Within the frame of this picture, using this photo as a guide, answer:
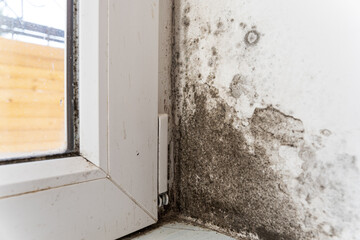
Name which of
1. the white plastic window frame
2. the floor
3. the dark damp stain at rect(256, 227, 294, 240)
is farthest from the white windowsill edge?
the dark damp stain at rect(256, 227, 294, 240)

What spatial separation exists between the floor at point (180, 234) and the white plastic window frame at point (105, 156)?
3 cm

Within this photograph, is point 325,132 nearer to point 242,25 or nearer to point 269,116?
point 269,116

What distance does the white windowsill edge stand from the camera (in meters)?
0.45

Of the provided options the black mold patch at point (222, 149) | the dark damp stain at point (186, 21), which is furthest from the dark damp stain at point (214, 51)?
the dark damp stain at point (186, 21)

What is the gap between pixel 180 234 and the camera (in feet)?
2.06

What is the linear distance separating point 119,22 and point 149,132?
0.83ft

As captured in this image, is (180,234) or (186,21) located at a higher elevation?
(186,21)

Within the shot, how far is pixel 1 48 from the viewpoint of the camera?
19.7 inches

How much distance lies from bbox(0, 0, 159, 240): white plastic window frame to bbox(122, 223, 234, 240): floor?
0.03 metres

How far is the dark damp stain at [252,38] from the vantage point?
577mm

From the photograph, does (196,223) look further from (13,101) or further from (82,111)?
(13,101)

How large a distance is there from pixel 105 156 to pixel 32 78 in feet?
0.68

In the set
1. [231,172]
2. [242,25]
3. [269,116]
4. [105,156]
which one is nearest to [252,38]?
[242,25]

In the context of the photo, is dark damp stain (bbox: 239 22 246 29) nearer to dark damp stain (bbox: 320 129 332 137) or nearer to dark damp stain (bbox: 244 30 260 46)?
dark damp stain (bbox: 244 30 260 46)
